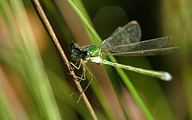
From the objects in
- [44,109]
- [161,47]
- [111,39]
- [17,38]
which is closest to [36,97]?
[44,109]

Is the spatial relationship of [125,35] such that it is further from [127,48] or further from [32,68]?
[32,68]

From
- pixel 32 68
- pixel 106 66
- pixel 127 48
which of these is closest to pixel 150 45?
pixel 127 48

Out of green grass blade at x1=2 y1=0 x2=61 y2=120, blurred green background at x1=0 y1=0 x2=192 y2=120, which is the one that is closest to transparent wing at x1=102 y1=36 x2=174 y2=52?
blurred green background at x1=0 y1=0 x2=192 y2=120

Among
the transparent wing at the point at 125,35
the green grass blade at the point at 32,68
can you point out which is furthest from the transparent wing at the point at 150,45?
the green grass blade at the point at 32,68

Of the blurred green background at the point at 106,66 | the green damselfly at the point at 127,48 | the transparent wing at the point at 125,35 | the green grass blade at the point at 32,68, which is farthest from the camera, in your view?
the transparent wing at the point at 125,35

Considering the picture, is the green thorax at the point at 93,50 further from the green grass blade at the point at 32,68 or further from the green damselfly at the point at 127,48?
the green grass blade at the point at 32,68

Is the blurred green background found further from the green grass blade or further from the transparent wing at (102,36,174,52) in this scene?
the green grass blade

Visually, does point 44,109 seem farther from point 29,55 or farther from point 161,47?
point 161,47
